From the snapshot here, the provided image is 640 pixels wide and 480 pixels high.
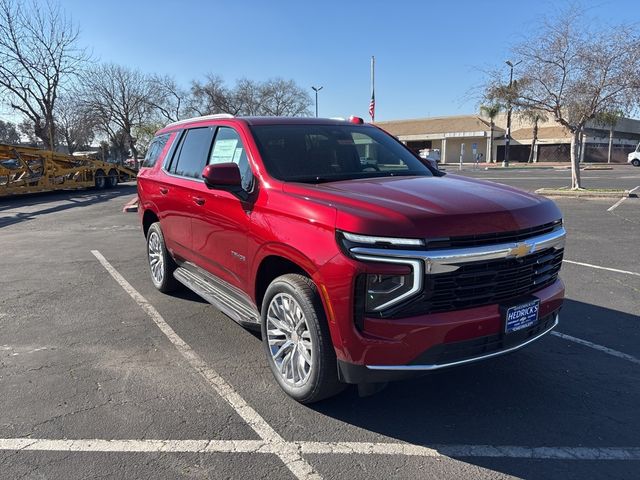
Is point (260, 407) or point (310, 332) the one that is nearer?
point (310, 332)

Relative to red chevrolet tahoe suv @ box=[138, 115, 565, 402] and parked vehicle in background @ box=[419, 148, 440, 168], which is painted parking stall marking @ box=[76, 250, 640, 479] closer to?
red chevrolet tahoe suv @ box=[138, 115, 565, 402]

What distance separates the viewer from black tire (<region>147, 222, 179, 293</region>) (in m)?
5.88

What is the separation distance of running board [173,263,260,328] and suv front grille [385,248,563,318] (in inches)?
59.5

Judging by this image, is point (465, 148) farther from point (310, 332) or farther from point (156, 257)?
point (310, 332)

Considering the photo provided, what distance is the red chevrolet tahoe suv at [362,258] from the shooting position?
9.29 feet

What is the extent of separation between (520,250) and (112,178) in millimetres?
25682

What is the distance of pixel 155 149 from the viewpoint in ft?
Result: 21.2

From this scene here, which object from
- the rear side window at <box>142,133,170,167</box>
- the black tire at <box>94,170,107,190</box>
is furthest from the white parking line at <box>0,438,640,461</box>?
the black tire at <box>94,170,107,190</box>

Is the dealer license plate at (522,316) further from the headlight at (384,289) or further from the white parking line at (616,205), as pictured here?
the white parking line at (616,205)

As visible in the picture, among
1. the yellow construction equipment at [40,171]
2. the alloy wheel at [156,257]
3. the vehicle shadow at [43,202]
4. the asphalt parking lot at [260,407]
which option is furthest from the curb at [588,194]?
the yellow construction equipment at [40,171]

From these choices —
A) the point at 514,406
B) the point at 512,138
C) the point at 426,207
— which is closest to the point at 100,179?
the point at 426,207

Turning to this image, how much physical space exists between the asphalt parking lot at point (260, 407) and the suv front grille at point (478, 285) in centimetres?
84

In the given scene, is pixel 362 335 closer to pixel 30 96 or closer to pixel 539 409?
pixel 539 409

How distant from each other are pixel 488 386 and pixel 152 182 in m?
4.38
